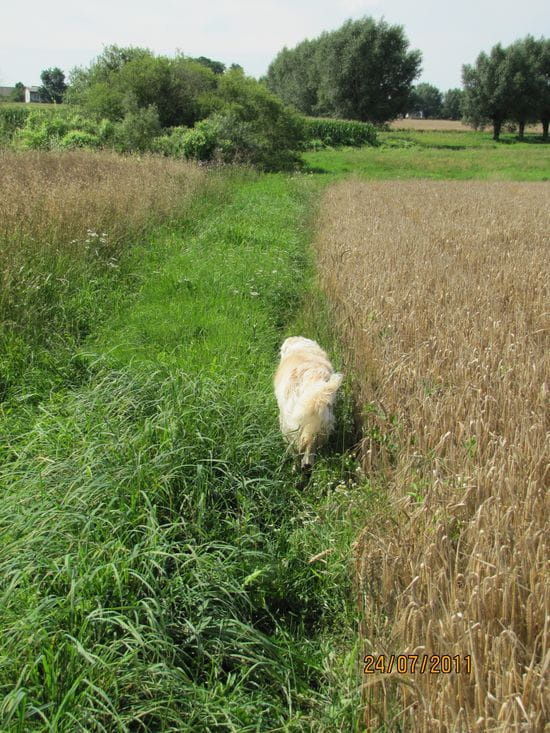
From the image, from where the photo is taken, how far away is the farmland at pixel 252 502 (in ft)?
7.01

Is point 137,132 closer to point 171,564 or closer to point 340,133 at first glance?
point 171,564

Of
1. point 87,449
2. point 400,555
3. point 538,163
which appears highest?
point 538,163

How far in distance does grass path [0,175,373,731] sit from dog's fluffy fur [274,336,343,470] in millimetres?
145

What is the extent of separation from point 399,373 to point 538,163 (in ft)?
115

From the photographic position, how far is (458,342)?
17.1 ft

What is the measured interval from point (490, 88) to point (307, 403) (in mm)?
67965

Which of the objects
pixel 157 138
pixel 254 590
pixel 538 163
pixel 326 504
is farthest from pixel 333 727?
pixel 538 163

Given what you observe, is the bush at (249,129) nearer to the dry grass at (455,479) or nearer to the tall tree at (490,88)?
the dry grass at (455,479)

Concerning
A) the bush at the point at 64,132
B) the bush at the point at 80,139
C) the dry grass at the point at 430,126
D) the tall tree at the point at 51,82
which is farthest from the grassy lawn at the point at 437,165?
the tall tree at the point at 51,82

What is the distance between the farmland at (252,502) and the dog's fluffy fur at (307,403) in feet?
0.45

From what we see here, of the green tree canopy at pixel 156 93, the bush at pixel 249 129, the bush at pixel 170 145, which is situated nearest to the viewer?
the bush at pixel 170 145

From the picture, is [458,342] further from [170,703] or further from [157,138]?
[157,138]

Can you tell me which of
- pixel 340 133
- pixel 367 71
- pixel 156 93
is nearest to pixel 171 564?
pixel 156 93

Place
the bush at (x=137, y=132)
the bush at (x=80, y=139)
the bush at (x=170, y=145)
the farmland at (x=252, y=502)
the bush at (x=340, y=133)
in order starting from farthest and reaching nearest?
the bush at (x=340, y=133) → the bush at (x=137, y=132) → the bush at (x=170, y=145) → the bush at (x=80, y=139) → the farmland at (x=252, y=502)
